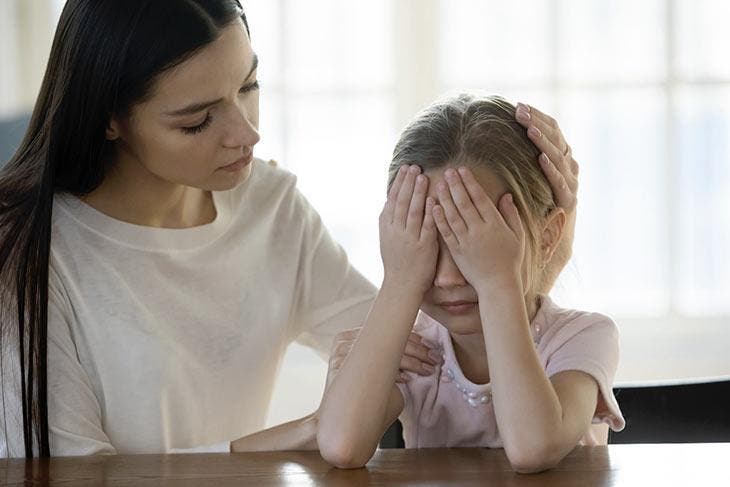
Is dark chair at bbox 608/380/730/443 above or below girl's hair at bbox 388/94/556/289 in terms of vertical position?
below

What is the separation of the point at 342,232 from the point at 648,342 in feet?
3.67

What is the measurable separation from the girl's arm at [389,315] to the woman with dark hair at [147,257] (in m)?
0.15

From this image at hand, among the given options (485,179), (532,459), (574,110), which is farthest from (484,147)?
(574,110)

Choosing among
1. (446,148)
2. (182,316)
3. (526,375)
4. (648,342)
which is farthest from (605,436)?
(648,342)

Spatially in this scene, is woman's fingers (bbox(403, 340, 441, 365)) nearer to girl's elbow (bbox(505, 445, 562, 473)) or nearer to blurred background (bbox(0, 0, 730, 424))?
girl's elbow (bbox(505, 445, 562, 473))

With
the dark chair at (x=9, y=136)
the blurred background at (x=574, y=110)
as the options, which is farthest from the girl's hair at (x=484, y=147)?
the dark chair at (x=9, y=136)

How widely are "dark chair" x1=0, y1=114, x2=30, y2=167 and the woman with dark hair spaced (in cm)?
227

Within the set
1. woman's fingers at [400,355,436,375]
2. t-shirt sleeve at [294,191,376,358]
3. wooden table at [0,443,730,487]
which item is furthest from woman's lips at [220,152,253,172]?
wooden table at [0,443,730,487]

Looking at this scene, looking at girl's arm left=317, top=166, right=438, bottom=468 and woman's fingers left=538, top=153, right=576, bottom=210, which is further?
woman's fingers left=538, top=153, right=576, bottom=210

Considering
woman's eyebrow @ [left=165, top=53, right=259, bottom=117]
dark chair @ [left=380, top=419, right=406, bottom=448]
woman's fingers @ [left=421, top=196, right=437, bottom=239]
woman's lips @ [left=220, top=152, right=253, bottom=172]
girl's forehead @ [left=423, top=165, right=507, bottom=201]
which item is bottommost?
dark chair @ [left=380, top=419, right=406, bottom=448]

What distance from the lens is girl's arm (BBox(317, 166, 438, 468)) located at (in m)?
1.28

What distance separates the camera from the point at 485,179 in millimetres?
1313

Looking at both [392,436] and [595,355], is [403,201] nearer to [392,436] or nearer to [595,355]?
[595,355]

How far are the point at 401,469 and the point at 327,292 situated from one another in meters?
0.71
